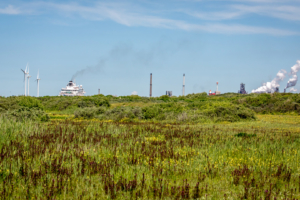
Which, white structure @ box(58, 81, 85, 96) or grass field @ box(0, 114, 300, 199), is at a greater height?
white structure @ box(58, 81, 85, 96)

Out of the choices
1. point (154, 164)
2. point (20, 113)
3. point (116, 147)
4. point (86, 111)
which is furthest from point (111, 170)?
point (86, 111)

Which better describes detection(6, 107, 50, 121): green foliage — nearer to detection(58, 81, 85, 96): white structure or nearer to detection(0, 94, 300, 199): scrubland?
detection(0, 94, 300, 199): scrubland

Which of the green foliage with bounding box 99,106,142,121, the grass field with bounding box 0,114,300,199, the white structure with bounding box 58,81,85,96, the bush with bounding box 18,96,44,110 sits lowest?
the grass field with bounding box 0,114,300,199

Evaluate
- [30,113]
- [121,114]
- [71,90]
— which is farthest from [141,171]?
[71,90]

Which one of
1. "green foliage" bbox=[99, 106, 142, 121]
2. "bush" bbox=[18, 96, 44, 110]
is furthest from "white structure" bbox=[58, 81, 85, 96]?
"bush" bbox=[18, 96, 44, 110]

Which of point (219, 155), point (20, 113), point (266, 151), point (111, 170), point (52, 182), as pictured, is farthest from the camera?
point (20, 113)

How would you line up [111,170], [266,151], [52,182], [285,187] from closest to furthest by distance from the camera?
[52,182], [285,187], [111,170], [266,151]

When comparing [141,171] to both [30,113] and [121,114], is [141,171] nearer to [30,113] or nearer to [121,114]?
[30,113]

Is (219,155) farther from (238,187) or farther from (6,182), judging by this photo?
(6,182)

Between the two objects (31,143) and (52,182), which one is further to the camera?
(31,143)

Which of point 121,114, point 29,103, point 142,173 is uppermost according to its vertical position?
point 29,103

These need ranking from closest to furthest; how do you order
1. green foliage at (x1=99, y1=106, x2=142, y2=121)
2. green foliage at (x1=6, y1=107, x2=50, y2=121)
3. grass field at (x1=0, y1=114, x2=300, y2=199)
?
grass field at (x1=0, y1=114, x2=300, y2=199) → green foliage at (x1=6, y1=107, x2=50, y2=121) → green foliage at (x1=99, y1=106, x2=142, y2=121)

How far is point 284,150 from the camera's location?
35.6ft

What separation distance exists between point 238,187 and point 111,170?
3.19 meters
